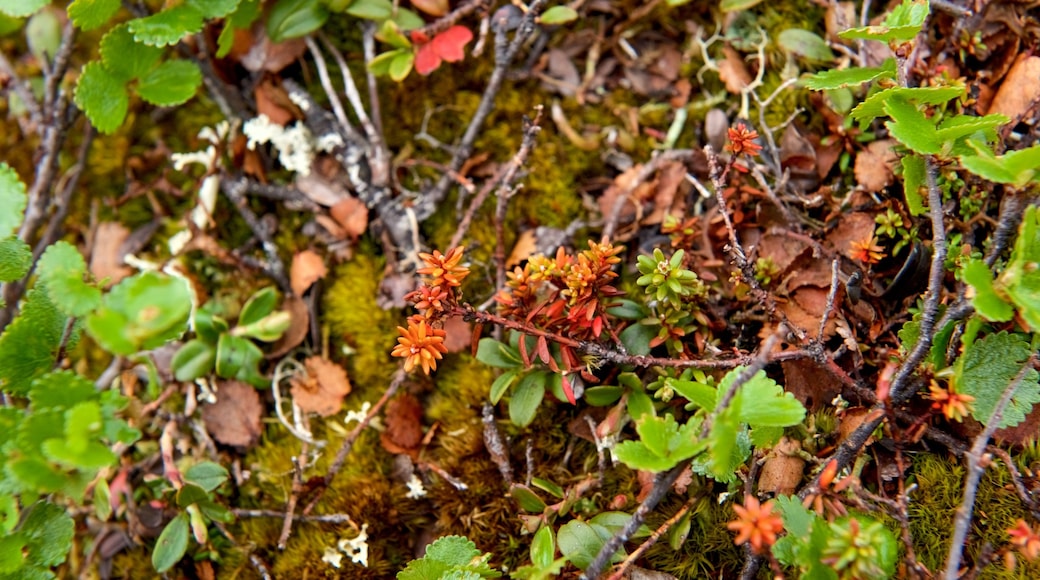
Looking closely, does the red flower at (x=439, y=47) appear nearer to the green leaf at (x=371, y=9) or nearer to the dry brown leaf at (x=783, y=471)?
the green leaf at (x=371, y=9)

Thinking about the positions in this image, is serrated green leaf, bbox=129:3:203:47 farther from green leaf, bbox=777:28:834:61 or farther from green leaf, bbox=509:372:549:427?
green leaf, bbox=777:28:834:61

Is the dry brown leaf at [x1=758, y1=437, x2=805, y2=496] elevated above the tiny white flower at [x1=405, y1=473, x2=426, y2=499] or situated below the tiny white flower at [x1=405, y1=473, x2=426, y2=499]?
above

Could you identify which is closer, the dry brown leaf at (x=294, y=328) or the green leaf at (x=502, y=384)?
the green leaf at (x=502, y=384)

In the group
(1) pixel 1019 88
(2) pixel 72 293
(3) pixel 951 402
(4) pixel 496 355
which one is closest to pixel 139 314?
(2) pixel 72 293

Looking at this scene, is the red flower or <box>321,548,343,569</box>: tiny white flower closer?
<box>321,548,343,569</box>: tiny white flower

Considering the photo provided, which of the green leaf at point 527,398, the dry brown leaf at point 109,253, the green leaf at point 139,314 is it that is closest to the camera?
the green leaf at point 139,314

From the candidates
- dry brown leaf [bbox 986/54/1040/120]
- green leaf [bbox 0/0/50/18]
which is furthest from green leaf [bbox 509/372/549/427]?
green leaf [bbox 0/0/50/18]

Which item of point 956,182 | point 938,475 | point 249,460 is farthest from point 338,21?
point 938,475

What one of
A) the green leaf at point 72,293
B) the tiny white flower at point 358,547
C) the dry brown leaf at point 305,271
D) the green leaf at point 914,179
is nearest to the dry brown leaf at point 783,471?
the green leaf at point 914,179
